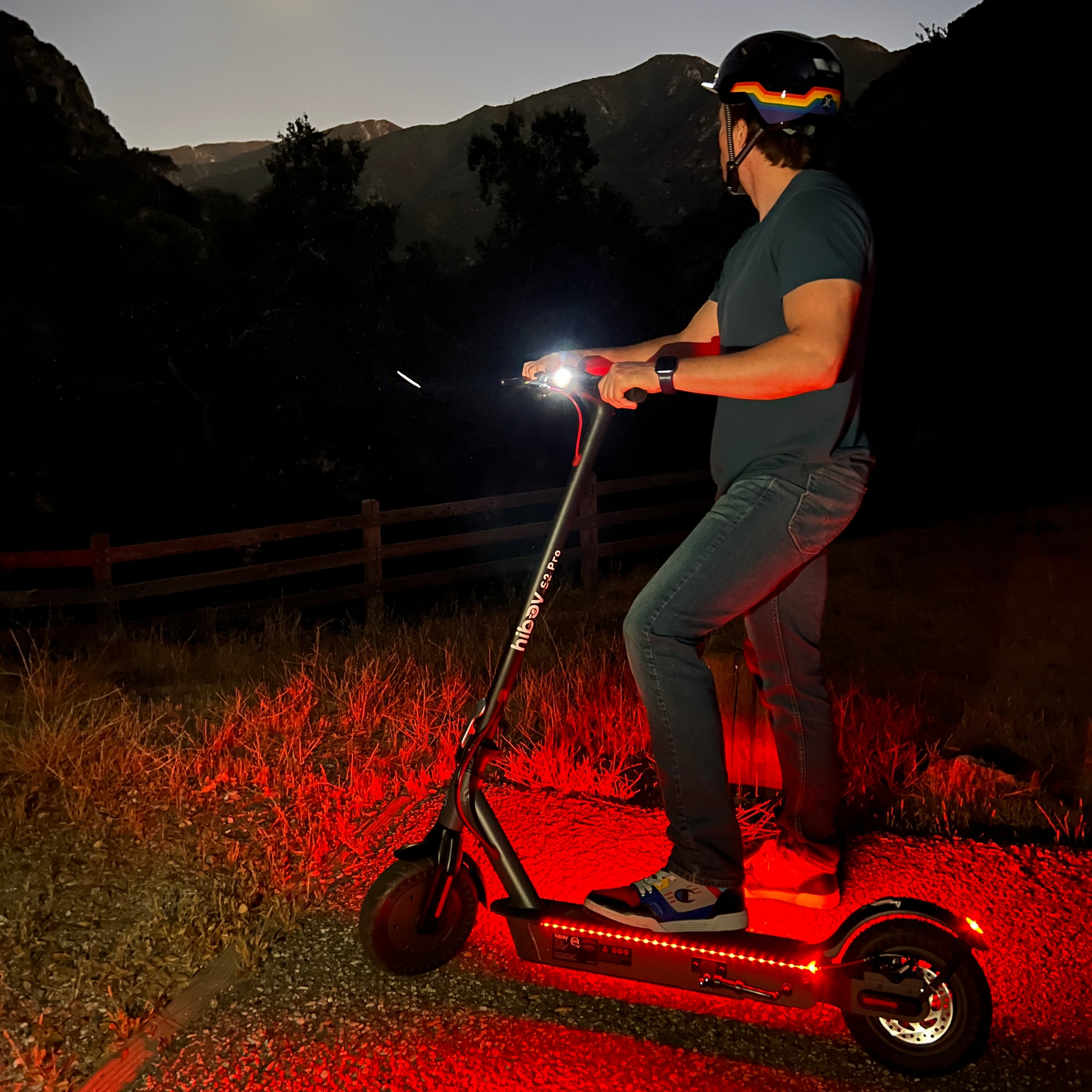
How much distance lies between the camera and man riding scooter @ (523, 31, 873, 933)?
7.64ft

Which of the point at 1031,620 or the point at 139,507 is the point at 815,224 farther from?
the point at 139,507

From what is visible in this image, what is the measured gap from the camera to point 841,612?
27.0ft

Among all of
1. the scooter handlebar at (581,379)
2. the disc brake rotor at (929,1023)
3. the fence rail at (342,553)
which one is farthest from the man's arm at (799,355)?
the fence rail at (342,553)

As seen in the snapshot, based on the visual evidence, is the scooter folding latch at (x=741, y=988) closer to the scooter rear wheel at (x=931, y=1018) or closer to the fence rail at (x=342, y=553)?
the scooter rear wheel at (x=931, y=1018)

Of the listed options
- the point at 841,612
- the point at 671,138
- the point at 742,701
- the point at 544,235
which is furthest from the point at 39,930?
the point at 671,138

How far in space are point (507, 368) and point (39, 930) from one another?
133 ft

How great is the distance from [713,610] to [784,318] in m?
0.71

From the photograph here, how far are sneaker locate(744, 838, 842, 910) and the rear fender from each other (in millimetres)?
478

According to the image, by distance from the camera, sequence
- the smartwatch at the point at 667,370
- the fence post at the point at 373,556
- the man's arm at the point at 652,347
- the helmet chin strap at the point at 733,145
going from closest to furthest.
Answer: the smartwatch at the point at 667,370
the helmet chin strap at the point at 733,145
the man's arm at the point at 652,347
the fence post at the point at 373,556

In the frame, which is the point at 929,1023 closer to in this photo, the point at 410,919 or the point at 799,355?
the point at 410,919

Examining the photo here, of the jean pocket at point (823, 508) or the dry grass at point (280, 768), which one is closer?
the jean pocket at point (823, 508)

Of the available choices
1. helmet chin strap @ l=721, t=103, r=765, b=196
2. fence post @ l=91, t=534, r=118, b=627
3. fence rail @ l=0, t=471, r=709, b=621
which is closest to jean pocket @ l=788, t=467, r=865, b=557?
helmet chin strap @ l=721, t=103, r=765, b=196

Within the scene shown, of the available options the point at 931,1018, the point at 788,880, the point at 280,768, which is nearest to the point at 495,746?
the point at 788,880

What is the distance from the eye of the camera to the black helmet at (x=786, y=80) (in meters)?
2.47
